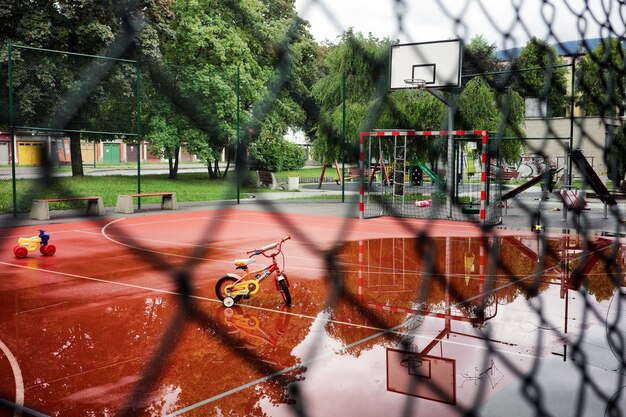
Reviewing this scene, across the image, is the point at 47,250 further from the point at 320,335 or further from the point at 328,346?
the point at 328,346

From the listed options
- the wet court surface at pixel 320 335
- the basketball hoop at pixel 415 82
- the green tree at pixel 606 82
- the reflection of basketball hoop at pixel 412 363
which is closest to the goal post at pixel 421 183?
the basketball hoop at pixel 415 82

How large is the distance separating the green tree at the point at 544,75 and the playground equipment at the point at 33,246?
13.9 feet

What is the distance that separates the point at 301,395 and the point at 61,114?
2.07 metres

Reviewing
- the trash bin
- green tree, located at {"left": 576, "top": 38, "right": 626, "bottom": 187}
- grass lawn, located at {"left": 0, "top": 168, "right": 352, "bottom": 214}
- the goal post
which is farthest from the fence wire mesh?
the trash bin

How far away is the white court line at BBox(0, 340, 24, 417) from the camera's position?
235cm

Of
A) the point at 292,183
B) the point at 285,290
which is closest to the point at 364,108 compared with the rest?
the point at 292,183

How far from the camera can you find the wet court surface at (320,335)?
2430mm

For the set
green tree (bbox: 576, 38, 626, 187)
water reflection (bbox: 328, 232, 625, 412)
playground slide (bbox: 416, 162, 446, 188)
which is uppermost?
green tree (bbox: 576, 38, 626, 187)

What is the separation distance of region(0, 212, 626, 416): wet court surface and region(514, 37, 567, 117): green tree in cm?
108

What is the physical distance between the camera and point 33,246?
5930 millimetres

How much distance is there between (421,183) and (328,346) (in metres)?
12.5

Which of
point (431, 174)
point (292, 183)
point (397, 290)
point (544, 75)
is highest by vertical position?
point (544, 75)

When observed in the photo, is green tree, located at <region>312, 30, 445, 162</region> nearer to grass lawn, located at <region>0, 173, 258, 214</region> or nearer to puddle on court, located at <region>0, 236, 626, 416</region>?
grass lawn, located at <region>0, 173, 258, 214</region>

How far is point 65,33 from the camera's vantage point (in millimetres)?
1935
